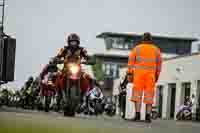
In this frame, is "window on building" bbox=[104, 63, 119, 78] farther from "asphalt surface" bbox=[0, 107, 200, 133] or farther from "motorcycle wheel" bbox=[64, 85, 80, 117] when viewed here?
"asphalt surface" bbox=[0, 107, 200, 133]

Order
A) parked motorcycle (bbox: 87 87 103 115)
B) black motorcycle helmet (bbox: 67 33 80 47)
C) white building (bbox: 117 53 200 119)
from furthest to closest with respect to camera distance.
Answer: white building (bbox: 117 53 200 119), parked motorcycle (bbox: 87 87 103 115), black motorcycle helmet (bbox: 67 33 80 47)

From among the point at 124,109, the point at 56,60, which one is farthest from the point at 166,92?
the point at 56,60

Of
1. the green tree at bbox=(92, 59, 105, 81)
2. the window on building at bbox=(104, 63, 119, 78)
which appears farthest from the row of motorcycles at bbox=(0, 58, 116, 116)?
the window on building at bbox=(104, 63, 119, 78)

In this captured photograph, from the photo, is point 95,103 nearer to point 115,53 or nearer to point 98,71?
point 98,71

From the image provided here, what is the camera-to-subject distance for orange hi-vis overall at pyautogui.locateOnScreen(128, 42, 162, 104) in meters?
12.5

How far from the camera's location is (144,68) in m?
12.6

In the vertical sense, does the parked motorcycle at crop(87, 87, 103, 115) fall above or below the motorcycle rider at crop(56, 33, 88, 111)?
below

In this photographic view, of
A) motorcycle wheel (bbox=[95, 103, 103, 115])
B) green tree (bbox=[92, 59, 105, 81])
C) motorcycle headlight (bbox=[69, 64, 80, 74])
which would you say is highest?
green tree (bbox=[92, 59, 105, 81])

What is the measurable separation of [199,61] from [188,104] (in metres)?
9.06

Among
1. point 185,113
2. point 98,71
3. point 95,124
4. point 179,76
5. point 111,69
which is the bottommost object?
point 185,113

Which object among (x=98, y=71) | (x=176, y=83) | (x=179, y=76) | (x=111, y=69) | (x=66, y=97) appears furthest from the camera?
(x=111, y=69)

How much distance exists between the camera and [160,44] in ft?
378

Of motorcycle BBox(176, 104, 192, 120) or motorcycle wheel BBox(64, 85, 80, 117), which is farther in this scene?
motorcycle BBox(176, 104, 192, 120)

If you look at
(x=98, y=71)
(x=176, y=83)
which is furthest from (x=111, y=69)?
(x=176, y=83)
